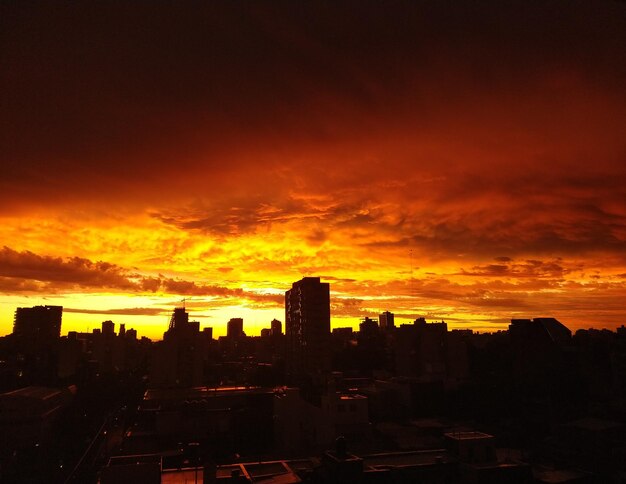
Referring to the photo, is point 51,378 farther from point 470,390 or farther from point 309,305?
point 470,390

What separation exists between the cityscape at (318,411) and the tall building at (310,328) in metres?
0.10

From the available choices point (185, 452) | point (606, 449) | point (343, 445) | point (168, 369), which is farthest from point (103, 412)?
point (606, 449)

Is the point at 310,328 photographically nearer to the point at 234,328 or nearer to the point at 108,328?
the point at 108,328

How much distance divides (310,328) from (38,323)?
91.6ft

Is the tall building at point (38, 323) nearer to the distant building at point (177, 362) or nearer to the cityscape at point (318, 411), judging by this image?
the cityscape at point (318, 411)

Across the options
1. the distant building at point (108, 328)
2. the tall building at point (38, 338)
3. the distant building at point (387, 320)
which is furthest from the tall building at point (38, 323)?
the distant building at point (387, 320)

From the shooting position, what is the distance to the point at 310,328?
30.4 meters

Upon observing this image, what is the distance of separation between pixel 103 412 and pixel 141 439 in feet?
48.6

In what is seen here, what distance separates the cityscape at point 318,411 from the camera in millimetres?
10727

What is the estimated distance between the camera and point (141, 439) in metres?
15.2

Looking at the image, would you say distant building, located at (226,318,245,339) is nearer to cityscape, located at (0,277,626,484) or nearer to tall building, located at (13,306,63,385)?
cityscape, located at (0,277,626,484)

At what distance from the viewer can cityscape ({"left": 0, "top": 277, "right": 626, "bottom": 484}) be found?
35.2 feet

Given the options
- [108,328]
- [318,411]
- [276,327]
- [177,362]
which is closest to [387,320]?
[276,327]

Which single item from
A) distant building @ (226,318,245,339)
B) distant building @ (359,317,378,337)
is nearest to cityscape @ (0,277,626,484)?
distant building @ (359,317,378,337)
